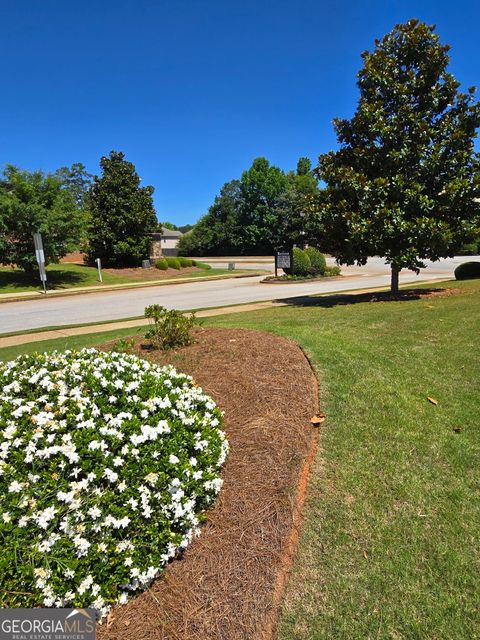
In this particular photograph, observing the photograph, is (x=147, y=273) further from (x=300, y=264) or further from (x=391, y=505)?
(x=391, y=505)

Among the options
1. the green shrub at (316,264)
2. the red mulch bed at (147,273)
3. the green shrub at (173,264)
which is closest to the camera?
the green shrub at (316,264)

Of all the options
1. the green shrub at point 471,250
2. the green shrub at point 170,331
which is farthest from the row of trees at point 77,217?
the green shrub at point 471,250

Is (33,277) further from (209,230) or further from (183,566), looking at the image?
(209,230)

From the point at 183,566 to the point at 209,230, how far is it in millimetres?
55440

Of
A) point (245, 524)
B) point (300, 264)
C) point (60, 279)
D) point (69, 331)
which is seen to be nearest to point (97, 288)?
point (60, 279)

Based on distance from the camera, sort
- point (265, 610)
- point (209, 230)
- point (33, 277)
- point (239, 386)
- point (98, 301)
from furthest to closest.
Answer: point (209, 230), point (33, 277), point (98, 301), point (239, 386), point (265, 610)

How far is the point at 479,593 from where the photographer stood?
2.16 meters

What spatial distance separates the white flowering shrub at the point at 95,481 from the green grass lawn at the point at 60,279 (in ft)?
66.3

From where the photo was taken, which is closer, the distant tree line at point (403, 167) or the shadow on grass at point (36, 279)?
the distant tree line at point (403, 167)

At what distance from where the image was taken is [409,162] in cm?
1013

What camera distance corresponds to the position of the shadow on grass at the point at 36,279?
2195 cm

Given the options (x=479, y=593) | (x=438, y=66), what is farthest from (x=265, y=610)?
(x=438, y=66)

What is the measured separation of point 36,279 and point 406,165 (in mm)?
20761

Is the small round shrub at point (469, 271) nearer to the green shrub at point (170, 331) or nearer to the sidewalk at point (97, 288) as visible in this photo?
the sidewalk at point (97, 288)
